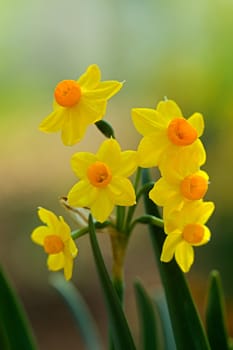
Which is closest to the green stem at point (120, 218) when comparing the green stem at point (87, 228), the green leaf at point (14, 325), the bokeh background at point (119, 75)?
the green stem at point (87, 228)

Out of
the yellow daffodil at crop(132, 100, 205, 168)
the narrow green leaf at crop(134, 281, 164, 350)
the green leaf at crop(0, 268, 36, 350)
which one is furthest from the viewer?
the narrow green leaf at crop(134, 281, 164, 350)

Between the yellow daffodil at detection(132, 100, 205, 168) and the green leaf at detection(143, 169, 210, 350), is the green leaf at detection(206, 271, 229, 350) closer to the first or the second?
the green leaf at detection(143, 169, 210, 350)

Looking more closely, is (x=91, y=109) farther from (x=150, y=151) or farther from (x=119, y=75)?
(x=119, y=75)

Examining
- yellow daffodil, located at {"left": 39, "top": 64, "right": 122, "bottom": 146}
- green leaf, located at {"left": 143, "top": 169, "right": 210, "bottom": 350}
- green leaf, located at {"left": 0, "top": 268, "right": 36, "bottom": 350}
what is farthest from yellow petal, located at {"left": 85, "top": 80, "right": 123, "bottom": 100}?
green leaf, located at {"left": 0, "top": 268, "right": 36, "bottom": 350}

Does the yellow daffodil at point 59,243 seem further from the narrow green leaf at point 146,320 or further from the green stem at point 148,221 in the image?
the narrow green leaf at point 146,320

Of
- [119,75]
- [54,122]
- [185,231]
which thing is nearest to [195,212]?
[185,231]
